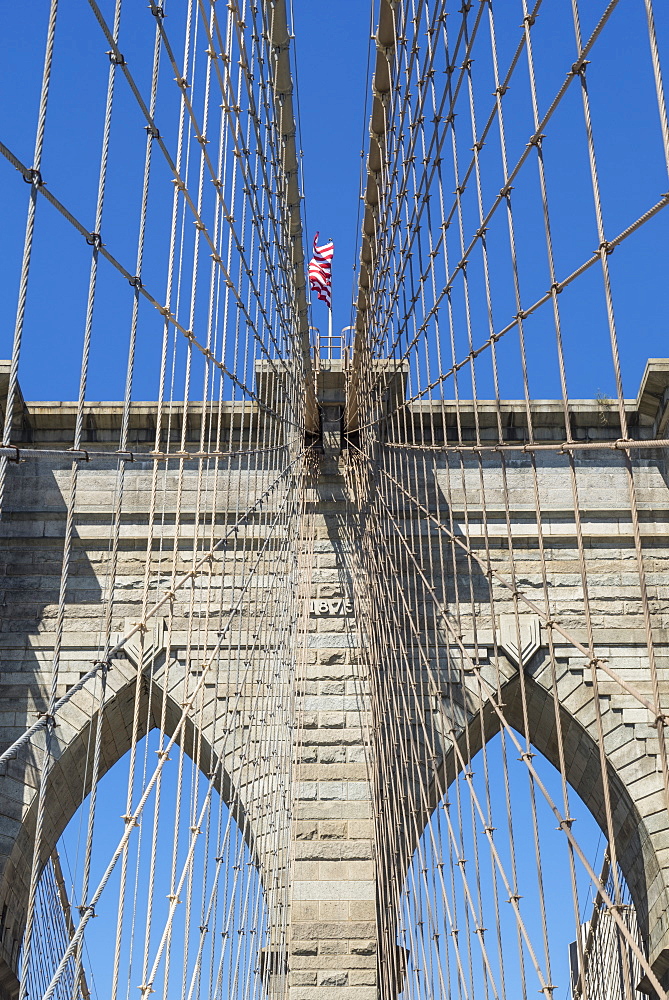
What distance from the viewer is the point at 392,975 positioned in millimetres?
9484

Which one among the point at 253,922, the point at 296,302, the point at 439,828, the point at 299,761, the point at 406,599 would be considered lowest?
the point at 253,922

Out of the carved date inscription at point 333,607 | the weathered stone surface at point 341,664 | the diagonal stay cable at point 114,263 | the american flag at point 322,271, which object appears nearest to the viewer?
the diagonal stay cable at point 114,263

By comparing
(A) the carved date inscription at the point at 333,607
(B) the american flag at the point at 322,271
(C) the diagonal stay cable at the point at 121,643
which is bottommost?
(C) the diagonal stay cable at the point at 121,643

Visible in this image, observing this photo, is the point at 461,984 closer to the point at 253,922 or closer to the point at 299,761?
the point at 253,922

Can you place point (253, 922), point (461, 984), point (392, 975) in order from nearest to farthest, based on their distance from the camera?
point (461, 984)
point (253, 922)
point (392, 975)

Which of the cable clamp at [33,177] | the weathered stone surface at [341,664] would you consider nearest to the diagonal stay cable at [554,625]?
the weathered stone surface at [341,664]

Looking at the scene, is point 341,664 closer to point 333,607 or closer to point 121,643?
point 333,607

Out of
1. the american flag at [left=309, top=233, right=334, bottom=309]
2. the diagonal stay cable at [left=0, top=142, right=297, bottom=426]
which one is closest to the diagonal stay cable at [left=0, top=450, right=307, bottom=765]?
the diagonal stay cable at [left=0, top=142, right=297, bottom=426]

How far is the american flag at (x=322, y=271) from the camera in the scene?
14.5 m

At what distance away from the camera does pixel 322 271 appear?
14.7 metres

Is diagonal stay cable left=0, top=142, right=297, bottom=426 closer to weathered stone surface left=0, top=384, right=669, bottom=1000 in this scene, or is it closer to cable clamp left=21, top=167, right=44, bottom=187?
cable clamp left=21, top=167, right=44, bottom=187

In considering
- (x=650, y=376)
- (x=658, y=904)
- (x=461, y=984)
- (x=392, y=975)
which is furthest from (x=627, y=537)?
(x=461, y=984)

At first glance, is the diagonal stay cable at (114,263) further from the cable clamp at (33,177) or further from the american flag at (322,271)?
the american flag at (322,271)

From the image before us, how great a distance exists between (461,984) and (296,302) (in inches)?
223
